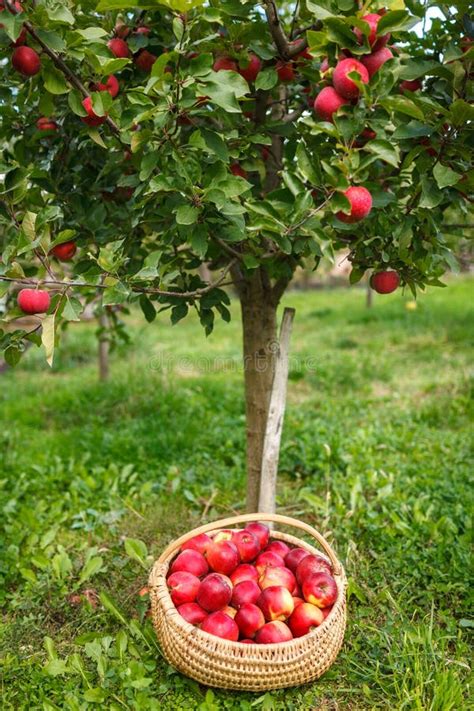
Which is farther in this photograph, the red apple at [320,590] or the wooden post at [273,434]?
the wooden post at [273,434]

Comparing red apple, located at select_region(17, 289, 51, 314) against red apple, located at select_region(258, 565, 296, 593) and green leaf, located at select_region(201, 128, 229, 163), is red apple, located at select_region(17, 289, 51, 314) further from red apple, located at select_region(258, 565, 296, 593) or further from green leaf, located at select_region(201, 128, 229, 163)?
red apple, located at select_region(258, 565, 296, 593)

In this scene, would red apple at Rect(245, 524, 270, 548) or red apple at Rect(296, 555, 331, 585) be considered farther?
red apple at Rect(245, 524, 270, 548)

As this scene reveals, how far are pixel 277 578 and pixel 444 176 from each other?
1.38 meters

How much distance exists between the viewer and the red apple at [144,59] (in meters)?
2.19

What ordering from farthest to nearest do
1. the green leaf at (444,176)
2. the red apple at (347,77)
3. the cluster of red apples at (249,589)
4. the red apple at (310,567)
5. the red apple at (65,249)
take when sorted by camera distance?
the red apple at (65,249)
the red apple at (310,567)
the cluster of red apples at (249,589)
the green leaf at (444,176)
the red apple at (347,77)

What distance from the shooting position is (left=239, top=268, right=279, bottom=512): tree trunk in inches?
110

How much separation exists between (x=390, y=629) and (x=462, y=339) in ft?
18.2

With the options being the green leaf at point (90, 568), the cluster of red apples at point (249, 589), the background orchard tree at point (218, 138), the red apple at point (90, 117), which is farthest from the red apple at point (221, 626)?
the red apple at point (90, 117)

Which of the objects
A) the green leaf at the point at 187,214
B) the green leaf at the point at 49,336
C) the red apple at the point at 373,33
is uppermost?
the red apple at the point at 373,33

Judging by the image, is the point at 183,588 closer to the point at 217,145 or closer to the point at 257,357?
the point at 257,357

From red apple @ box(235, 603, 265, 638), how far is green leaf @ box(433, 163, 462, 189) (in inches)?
54.9

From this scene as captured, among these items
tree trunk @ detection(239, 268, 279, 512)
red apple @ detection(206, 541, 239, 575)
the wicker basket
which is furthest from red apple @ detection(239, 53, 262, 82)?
the wicker basket

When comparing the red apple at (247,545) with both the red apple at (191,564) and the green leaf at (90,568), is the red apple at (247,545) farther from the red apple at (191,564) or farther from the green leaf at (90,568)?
the green leaf at (90,568)

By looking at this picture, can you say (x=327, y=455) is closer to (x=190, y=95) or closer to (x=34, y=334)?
(x=34, y=334)
